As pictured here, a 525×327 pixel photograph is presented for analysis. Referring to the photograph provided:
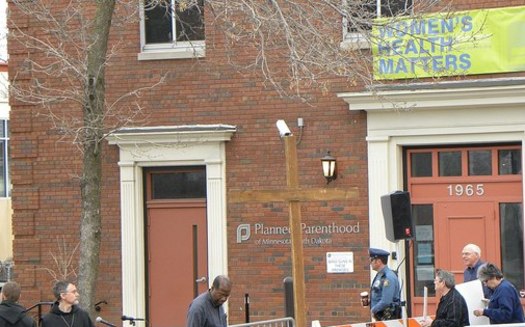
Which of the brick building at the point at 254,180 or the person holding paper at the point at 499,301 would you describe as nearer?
the person holding paper at the point at 499,301

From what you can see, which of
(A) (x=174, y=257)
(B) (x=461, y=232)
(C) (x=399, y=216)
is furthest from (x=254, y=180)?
(C) (x=399, y=216)

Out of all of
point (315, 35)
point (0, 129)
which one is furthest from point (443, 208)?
point (0, 129)

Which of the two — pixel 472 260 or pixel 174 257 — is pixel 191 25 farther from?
pixel 472 260

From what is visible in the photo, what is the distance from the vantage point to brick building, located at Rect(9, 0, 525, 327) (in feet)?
57.8

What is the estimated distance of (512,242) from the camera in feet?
57.8

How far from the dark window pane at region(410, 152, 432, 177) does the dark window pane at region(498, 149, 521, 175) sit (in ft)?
3.29

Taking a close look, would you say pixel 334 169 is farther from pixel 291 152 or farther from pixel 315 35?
pixel 291 152

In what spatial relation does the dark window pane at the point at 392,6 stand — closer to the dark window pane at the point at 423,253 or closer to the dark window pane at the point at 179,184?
the dark window pane at the point at 423,253

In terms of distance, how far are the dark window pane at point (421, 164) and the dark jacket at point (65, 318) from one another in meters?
6.95

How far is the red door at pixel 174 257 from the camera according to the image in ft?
62.9

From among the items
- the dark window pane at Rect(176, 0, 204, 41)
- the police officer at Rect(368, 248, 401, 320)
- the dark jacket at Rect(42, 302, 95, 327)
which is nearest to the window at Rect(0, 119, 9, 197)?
the dark window pane at Rect(176, 0, 204, 41)

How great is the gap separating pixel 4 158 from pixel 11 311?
26072 millimetres

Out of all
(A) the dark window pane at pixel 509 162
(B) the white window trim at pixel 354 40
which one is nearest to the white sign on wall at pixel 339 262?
(A) the dark window pane at pixel 509 162

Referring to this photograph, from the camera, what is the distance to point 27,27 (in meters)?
19.4
